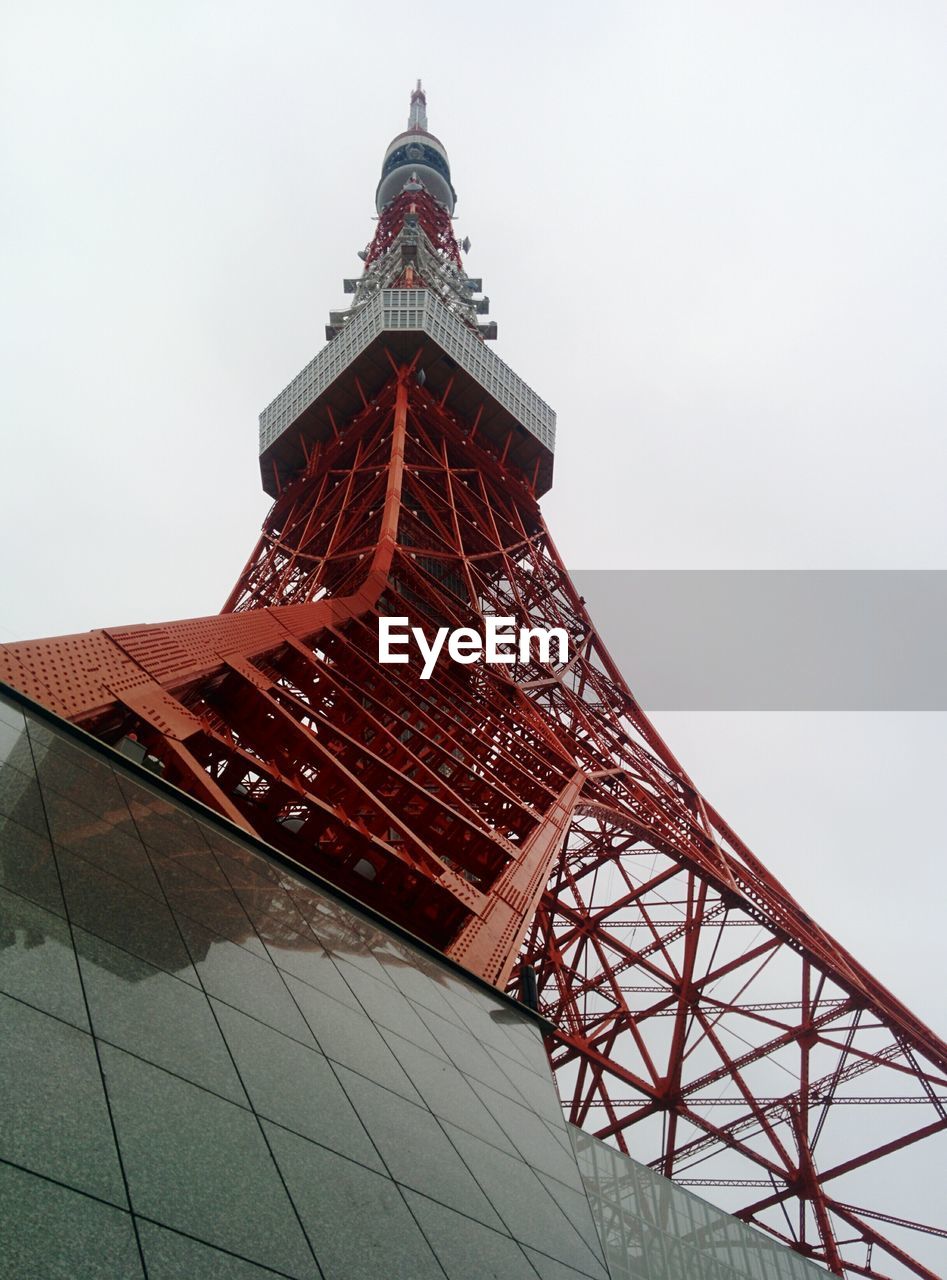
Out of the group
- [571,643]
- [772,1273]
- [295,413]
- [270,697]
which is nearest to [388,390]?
[295,413]

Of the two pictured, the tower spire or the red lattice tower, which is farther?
the tower spire

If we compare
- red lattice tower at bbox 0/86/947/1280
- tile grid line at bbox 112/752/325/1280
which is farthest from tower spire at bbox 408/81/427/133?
tile grid line at bbox 112/752/325/1280

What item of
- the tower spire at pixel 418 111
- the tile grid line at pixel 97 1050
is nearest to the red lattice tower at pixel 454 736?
the tile grid line at pixel 97 1050

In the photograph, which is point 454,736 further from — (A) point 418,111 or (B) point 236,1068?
(A) point 418,111

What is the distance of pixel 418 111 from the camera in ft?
181

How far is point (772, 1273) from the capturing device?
5.86m

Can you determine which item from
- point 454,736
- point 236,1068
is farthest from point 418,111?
point 236,1068

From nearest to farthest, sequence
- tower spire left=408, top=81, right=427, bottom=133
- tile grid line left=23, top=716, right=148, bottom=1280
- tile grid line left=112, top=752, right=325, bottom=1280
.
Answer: tile grid line left=23, top=716, right=148, bottom=1280 < tile grid line left=112, top=752, right=325, bottom=1280 < tower spire left=408, top=81, right=427, bottom=133

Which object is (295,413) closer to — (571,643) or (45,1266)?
(571,643)

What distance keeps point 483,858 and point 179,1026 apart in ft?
21.8

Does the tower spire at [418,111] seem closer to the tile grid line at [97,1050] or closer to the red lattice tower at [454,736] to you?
the red lattice tower at [454,736]

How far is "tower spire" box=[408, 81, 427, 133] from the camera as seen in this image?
2093 inches

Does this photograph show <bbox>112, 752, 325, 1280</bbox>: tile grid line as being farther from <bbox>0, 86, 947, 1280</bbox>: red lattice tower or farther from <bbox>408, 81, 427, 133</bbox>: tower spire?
<bbox>408, 81, 427, 133</bbox>: tower spire

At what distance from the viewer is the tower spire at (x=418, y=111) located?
53156mm
